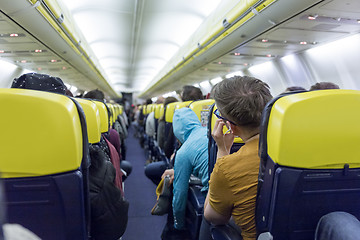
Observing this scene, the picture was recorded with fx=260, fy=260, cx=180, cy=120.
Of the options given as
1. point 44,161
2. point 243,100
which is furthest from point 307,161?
point 44,161

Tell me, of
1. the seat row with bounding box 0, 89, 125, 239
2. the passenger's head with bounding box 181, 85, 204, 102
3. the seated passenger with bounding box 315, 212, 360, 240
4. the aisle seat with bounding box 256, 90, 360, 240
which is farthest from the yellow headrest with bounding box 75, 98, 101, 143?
the passenger's head with bounding box 181, 85, 204, 102

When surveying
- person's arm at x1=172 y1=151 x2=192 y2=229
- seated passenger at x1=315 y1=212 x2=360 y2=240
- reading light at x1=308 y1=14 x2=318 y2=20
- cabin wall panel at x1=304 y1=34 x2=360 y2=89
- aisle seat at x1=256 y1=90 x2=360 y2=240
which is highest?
reading light at x1=308 y1=14 x2=318 y2=20

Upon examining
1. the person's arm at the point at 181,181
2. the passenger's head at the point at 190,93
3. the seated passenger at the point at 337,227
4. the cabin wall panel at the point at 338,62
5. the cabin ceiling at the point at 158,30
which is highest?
the cabin ceiling at the point at 158,30

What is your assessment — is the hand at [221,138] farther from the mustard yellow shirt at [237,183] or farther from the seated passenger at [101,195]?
the seated passenger at [101,195]

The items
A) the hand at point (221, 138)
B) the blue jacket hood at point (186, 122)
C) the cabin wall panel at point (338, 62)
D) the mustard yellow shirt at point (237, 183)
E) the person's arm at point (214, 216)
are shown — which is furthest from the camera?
the cabin wall panel at point (338, 62)

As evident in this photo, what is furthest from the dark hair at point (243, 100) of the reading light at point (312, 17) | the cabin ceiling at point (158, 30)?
the reading light at point (312, 17)

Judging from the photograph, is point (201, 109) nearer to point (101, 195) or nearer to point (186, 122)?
point (186, 122)

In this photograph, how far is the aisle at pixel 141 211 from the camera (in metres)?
3.38

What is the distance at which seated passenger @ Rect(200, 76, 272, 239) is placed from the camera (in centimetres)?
133

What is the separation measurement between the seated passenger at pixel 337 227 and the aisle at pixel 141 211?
2.51m

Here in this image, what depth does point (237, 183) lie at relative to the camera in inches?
52.7

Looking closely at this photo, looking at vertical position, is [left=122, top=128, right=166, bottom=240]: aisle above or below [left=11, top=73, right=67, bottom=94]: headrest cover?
below

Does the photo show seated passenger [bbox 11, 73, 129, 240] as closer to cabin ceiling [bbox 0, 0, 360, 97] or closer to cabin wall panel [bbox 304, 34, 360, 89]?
cabin ceiling [bbox 0, 0, 360, 97]

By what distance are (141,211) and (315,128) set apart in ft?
11.6
